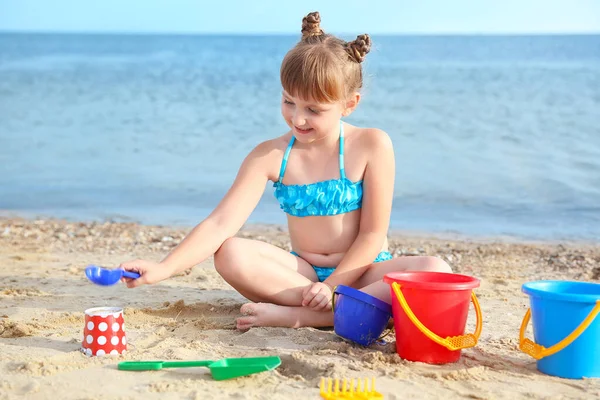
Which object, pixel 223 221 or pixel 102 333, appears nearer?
pixel 102 333

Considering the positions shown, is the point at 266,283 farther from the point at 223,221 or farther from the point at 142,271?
the point at 142,271

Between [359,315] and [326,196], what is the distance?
2.03ft

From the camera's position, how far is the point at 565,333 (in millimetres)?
2545

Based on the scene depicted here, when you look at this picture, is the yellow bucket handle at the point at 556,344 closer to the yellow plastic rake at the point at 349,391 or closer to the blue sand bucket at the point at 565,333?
the blue sand bucket at the point at 565,333

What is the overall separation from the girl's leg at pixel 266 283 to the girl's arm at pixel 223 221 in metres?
0.07

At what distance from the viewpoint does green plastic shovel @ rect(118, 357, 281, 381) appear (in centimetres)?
248

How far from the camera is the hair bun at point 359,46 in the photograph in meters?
3.16

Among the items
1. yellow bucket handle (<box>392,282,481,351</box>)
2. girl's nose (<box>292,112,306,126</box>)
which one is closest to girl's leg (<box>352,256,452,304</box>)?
yellow bucket handle (<box>392,282,481,351</box>)

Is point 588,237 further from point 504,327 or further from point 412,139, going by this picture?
point 412,139

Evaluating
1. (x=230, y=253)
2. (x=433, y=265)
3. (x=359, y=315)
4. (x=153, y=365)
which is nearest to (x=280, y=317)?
(x=230, y=253)

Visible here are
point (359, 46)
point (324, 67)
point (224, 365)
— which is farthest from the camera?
point (359, 46)

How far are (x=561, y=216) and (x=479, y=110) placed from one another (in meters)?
6.47

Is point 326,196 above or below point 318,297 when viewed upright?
above

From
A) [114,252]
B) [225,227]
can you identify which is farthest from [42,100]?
[225,227]
